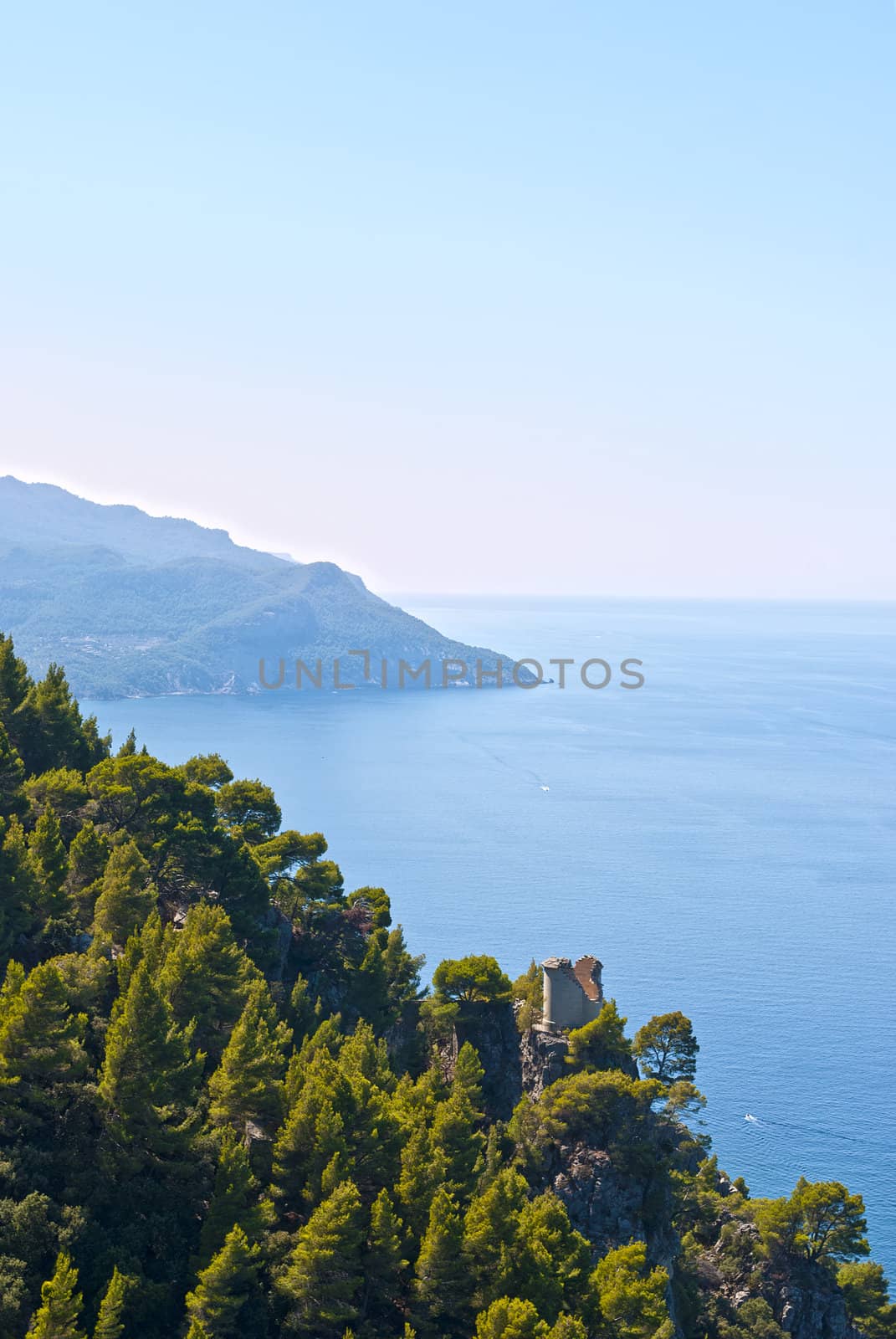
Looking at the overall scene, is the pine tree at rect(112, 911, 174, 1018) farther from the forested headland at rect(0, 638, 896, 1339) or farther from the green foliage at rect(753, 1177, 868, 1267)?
the green foliage at rect(753, 1177, 868, 1267)

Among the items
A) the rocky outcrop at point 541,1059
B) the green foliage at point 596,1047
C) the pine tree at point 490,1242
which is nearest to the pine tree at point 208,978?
the pine tree at point 490,1242

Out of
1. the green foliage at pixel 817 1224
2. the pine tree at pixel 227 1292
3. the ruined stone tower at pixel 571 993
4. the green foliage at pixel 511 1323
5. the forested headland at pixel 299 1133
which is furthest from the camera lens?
the ruined stone tower at pixel 571 993

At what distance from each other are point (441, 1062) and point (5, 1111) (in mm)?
27358

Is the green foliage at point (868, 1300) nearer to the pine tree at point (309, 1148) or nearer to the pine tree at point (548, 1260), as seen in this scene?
the pine tree at point (548, 1260)

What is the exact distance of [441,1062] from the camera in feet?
188

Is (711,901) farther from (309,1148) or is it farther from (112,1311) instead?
(112,1311)

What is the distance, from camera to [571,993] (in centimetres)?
5459

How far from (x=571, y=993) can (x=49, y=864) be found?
84.0 ft

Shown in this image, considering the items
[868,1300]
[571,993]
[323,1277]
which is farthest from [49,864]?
[868,1300]

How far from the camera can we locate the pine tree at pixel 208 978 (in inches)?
1665

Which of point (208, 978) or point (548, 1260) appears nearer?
point (548, 1260)

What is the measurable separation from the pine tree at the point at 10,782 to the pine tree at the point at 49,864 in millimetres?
5124

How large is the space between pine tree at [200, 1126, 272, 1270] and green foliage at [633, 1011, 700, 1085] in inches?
1183

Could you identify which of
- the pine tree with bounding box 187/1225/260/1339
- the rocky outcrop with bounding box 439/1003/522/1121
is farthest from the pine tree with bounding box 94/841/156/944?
the rocky outcrop with bounding box 439/1003/522/1121
